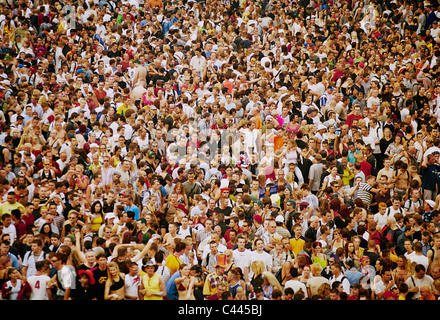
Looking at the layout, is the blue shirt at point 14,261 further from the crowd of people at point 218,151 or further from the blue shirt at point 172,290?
the blue shirt at point 172,290

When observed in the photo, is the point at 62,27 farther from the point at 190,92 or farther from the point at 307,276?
the point at 307,276

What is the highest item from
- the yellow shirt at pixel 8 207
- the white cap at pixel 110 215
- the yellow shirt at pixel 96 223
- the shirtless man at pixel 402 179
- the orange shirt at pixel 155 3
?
the orange shirt at pixel 155 3

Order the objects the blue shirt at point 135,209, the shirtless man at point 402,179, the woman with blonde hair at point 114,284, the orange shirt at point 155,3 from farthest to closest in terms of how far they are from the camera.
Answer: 1. the orange shirt at point 155,3
2. the shirtless man at point 402,179
3. the blue shirt at point 135,209
4. the woman with blonde hair at point 114,284

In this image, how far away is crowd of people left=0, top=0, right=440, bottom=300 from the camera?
9703 mm

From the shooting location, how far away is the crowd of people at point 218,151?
9.70 meters

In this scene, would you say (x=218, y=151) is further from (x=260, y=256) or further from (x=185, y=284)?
(x=185, y=284)

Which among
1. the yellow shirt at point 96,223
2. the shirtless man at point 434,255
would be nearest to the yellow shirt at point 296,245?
the shirtless man at point 434,255

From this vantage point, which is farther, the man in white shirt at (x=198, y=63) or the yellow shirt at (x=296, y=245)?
the man in white shirt at (x=198, y=63)

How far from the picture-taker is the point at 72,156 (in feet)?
41.2

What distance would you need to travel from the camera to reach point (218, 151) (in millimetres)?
13094

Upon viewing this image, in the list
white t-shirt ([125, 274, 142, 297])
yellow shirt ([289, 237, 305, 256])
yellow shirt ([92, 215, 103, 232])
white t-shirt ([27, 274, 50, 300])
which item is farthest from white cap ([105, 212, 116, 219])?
yellow shirt ([289, 237, 305, 256])

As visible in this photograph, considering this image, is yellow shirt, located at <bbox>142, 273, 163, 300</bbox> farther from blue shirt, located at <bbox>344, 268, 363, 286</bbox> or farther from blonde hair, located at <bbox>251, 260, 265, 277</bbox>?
blue shirt, located at <bbox>344, 268, 363, 286</bbox>

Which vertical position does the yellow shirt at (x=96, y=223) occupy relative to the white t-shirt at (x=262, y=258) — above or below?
above

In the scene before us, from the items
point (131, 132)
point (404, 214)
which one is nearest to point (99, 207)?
point (131, 132)
